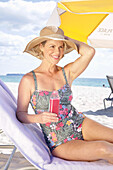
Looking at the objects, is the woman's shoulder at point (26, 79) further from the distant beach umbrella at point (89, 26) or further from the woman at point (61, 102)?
the distant beach umbrella at point (89, 26)

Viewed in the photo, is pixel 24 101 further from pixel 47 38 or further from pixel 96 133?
pixel 96 133

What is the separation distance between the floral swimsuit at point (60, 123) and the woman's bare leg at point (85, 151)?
0.22 ft

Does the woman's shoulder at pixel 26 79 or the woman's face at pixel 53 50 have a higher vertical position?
the woman's face at pixel 53 50

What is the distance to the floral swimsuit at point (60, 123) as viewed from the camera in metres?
2.12

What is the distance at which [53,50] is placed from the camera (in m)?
2.18

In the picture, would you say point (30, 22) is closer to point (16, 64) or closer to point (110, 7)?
point (16, 64)

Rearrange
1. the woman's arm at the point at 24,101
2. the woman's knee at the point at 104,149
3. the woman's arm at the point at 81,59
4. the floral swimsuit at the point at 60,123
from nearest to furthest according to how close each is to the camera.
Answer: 1. the woman's knee at the point at 104,149
2. the woman's arm at the point at 24,101
3. the floral swimsuit at the point at 60,123
4. the woman's arm at the point at 81,59

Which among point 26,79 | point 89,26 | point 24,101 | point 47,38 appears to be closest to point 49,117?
point 24,101

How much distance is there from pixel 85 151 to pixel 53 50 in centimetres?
90

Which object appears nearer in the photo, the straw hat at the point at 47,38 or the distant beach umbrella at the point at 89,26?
the straw hat at the point at 47,38

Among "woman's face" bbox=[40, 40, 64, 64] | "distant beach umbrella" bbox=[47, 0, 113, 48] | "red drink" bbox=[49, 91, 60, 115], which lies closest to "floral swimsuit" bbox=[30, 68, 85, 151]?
"woman's face" bbox=[40, 40, 64, 64]

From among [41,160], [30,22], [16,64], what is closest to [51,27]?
[41,160]

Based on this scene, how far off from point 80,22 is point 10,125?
2258mm

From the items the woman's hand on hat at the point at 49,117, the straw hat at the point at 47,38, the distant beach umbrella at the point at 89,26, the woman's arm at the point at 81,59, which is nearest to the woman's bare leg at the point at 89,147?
the woman's hand on hat at the point at 49,117
